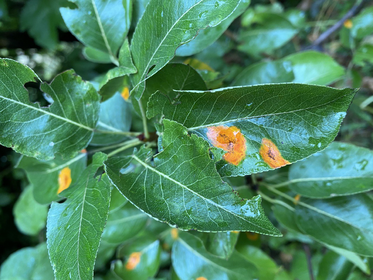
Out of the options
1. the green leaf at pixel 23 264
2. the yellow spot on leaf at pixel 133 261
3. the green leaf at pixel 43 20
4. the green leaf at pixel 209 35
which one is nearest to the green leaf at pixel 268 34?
the green leaf at pixel 209 35

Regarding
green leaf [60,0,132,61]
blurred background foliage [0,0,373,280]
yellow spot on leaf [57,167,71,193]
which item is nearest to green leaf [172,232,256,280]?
blurred background foliage [0,0,373,280]

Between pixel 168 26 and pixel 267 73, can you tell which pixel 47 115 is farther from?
pixel 267 73

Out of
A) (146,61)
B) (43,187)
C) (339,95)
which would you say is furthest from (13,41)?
(339,95)

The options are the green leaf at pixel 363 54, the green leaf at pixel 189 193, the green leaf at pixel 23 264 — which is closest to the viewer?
the green leaf at pixel 189 193

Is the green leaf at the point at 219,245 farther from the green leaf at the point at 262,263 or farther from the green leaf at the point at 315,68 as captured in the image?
the green leaf at the point at 315,68

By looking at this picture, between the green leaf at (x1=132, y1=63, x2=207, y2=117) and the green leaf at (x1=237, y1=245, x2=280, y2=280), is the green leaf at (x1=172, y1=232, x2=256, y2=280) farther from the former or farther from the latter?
the green leaf at (x1=132, y1=63, x2=207, y2=117)

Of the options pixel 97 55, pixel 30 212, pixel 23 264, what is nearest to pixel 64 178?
pixel 97 55

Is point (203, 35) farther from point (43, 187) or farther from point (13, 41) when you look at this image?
point (13, 41)
